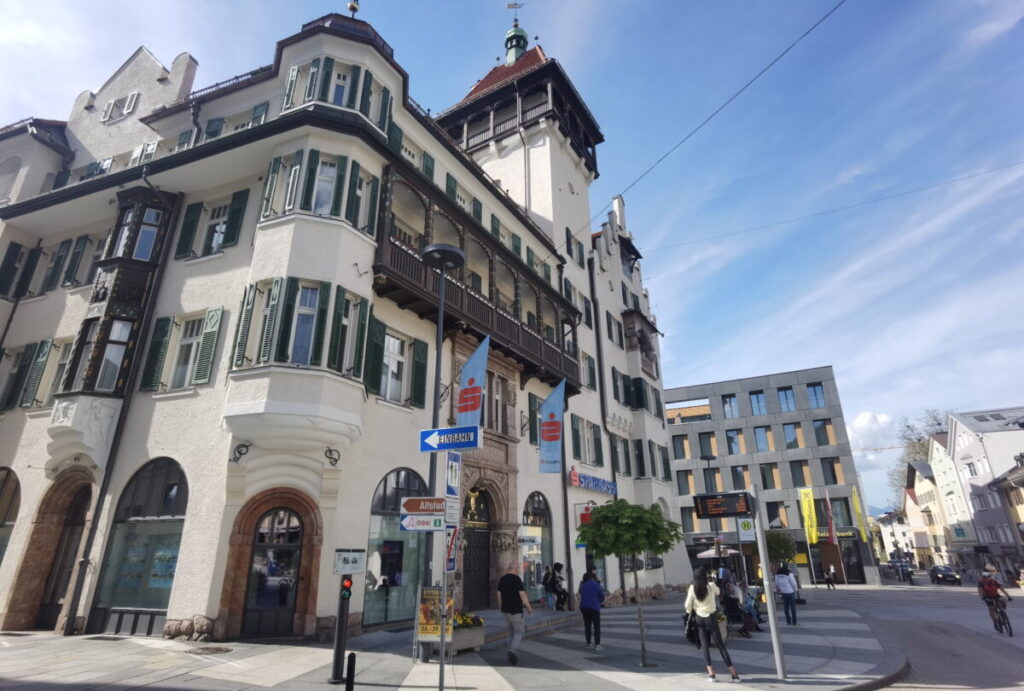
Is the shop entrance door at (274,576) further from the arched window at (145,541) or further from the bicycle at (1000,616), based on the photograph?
the bicycle at (1000,616)

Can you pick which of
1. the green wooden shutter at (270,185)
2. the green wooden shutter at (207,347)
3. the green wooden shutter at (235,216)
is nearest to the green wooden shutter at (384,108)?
the green wooden shutter at (270,185)

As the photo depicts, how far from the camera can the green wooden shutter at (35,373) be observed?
1662 cm

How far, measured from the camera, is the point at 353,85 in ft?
53.3

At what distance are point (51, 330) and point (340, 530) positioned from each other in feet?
42.4

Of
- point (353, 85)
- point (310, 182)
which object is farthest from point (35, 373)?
point (353, 85)

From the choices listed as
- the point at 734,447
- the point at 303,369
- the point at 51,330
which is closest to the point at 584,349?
the point at 303,369

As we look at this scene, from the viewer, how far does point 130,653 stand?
1051 cm

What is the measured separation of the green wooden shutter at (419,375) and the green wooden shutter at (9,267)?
49.7ft

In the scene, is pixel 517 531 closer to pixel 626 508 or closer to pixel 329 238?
pixel 626 508

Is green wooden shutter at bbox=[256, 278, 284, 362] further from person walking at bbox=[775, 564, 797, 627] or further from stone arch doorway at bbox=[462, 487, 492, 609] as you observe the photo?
person walking at bbox=[775, 564, 797, 627]

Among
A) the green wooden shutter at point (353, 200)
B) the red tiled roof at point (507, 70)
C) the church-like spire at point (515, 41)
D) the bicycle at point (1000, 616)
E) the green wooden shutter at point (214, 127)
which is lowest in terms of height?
the bicycle at point (1000, 616)

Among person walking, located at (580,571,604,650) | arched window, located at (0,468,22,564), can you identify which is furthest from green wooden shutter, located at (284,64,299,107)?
person walking, located at (580,571,604,650)

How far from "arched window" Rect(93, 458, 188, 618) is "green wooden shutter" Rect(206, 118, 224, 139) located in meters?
11.0

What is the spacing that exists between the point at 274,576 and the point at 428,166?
46.5ft
